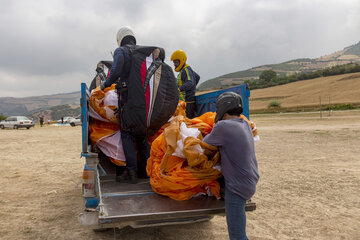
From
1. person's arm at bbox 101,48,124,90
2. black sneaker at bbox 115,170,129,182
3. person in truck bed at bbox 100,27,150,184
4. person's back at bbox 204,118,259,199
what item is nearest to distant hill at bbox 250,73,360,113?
person in truck bed at bbox 100,27,150,184

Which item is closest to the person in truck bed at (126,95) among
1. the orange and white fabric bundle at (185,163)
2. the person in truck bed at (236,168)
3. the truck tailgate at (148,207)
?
the truck tailgate at (148,207)

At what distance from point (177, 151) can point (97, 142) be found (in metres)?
1.40

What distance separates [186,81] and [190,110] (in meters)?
0.50

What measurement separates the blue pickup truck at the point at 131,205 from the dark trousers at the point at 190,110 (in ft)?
4.81

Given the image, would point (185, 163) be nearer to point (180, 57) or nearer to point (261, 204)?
point (261, 204)

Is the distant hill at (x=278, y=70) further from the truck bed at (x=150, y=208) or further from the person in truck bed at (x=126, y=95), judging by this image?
the truck bed at (x=150, y=208)

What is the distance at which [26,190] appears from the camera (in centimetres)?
545

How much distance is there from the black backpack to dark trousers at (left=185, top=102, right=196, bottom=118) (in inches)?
54.1

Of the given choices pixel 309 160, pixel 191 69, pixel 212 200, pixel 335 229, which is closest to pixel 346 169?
pixel 309 160

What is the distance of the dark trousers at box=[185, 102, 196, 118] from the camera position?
4852 mm

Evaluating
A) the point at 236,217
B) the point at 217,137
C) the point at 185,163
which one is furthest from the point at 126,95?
the point at 236,217

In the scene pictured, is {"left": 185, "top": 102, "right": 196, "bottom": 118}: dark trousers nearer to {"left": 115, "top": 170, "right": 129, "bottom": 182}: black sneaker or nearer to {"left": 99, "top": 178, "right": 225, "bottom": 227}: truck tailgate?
{"left": 115, "top": 170, "right": 129, "bottom": 182}: black sneaker

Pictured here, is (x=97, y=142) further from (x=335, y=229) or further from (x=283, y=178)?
(x=283, y=178)

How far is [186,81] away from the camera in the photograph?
475 centimetres
